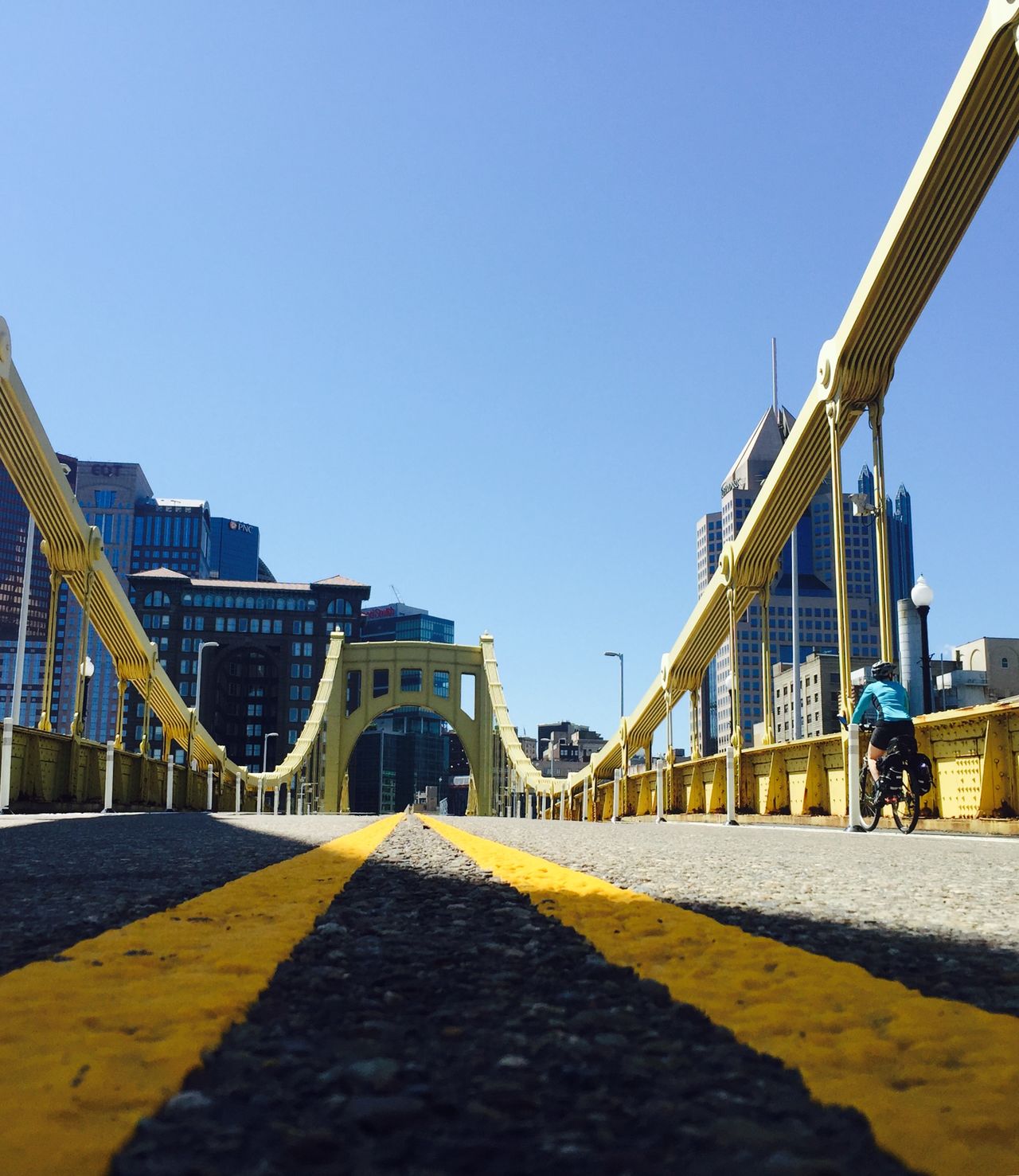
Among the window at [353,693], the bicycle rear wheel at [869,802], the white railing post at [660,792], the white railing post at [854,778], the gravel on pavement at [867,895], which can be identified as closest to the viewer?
the gravel on pavement at [867,895]

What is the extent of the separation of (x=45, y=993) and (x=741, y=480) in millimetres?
80257

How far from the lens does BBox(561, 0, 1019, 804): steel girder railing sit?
528 inches

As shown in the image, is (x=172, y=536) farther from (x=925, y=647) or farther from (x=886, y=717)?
(x=886, y=717)

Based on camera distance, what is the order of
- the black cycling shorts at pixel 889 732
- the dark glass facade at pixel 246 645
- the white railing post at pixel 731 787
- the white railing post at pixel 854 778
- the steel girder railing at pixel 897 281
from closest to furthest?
the black cycling shorts at pixel 889 732 < the white railing post at pixel 854 778 < the steel girder railing at pixel 897 281 < the white railing post at pixel 731 787 < the dark glass facade at pixel 246 645

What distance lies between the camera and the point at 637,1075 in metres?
1.38

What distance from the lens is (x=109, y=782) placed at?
56.1 ft

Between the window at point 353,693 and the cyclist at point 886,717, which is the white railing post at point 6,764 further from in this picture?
the window at point 353,693

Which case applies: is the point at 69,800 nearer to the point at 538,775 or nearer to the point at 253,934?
the point at 253,934

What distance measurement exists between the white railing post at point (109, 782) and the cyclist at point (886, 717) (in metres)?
11.1

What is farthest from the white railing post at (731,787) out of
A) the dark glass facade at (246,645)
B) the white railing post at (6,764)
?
the dark glass facade at (246,645)

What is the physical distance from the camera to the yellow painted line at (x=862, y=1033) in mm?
1113

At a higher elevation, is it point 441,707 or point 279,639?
point 279,639

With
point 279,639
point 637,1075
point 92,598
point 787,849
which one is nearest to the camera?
point 637,1075

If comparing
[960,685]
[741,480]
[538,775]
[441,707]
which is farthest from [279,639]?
[538,775]
